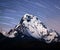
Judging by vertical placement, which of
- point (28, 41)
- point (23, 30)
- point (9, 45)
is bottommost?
point (23, 30)

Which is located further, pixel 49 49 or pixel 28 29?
pixel 28 29

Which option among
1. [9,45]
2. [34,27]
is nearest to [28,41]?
[9,45]

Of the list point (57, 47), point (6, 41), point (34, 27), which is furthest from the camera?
point (34, 27)

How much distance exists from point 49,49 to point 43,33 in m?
7.37

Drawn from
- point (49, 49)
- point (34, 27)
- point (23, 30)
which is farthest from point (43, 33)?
point (49, 49)

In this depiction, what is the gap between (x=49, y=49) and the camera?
11914 mm

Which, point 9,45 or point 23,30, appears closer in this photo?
point 9,45

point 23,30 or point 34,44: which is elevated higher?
point 34,44

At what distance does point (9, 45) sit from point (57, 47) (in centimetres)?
523

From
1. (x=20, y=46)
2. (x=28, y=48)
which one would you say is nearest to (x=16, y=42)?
(x=20, y=46)

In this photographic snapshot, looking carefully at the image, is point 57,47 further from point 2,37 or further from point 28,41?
point 2,37

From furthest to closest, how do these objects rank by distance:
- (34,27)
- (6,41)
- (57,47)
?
(34,27) < (6,41) < (57,47)

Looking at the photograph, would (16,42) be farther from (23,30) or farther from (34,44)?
(23,30)

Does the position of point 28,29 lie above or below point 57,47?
below
